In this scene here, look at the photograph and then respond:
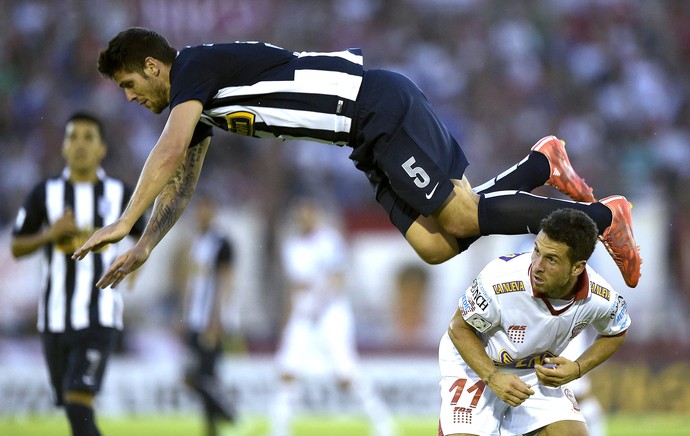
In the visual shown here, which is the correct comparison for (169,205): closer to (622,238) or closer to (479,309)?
(479,309)

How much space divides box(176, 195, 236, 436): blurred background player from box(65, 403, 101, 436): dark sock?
4532 mm

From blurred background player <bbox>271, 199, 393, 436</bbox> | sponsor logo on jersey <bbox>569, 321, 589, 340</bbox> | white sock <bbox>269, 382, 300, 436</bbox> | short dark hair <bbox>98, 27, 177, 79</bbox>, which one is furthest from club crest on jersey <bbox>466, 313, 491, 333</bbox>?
white sock <bbox>269, 382, 300, 436</bbox>

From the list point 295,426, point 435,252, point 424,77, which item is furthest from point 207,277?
point 424,77

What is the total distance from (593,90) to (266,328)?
6908 mm

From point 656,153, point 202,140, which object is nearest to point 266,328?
point 656,153

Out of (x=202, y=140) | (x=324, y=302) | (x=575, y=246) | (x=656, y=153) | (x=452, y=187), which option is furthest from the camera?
(x=656, y=153)

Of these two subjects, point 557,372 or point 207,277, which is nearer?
point 557,372

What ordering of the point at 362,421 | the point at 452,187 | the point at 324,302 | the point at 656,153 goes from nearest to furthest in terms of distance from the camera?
1. the point at 452,187
2. the point at 324,302
3. the point at 362,421
4. the point at 656,153

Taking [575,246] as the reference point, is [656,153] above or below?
above

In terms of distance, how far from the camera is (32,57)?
693 inches

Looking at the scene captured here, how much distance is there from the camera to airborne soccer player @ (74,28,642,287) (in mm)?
5277

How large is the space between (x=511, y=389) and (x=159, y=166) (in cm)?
205

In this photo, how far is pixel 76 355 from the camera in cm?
704

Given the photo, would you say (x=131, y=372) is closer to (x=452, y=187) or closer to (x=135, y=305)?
(x=135, y=305)
